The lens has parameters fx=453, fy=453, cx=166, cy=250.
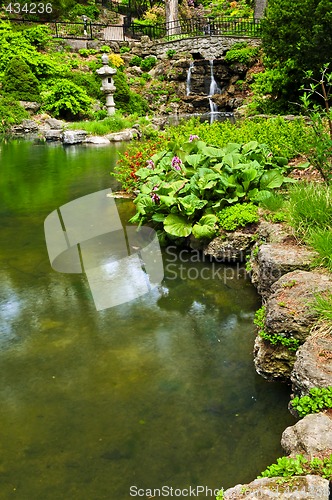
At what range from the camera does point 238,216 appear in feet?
18.0

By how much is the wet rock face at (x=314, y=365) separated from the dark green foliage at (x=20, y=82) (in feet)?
69.3

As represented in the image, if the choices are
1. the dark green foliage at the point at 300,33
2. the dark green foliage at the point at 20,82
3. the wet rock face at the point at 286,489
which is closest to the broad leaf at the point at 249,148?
the wet rock face at the point at 286,489

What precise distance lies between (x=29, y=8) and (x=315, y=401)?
3166 cm

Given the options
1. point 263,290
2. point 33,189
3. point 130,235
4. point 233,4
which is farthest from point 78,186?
point 233,4

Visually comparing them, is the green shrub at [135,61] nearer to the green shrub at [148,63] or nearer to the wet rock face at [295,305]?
the green shrub at [148,63]

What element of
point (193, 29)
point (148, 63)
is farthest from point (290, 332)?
point (193, 29)

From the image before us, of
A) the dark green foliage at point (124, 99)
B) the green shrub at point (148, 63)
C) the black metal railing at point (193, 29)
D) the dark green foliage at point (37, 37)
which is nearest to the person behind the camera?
the dark green foliage at point (124, 99)

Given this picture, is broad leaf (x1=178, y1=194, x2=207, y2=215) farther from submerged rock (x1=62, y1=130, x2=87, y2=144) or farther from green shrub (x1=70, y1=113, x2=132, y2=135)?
green shrub (x1=70, y1=113, x2=132, y2=135)

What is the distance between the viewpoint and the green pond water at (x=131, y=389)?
2602 mm

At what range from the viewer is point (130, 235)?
659 cm

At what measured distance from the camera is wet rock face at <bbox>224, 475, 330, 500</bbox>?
6.54 ft

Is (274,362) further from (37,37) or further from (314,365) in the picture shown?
(37,37)

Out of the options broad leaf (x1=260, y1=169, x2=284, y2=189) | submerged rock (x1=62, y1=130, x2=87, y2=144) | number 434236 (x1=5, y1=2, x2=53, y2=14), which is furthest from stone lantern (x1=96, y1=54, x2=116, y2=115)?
broad leaf (x1=260, y1=169, x2=284, y2=189)

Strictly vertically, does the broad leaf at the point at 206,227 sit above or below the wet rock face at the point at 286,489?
above
